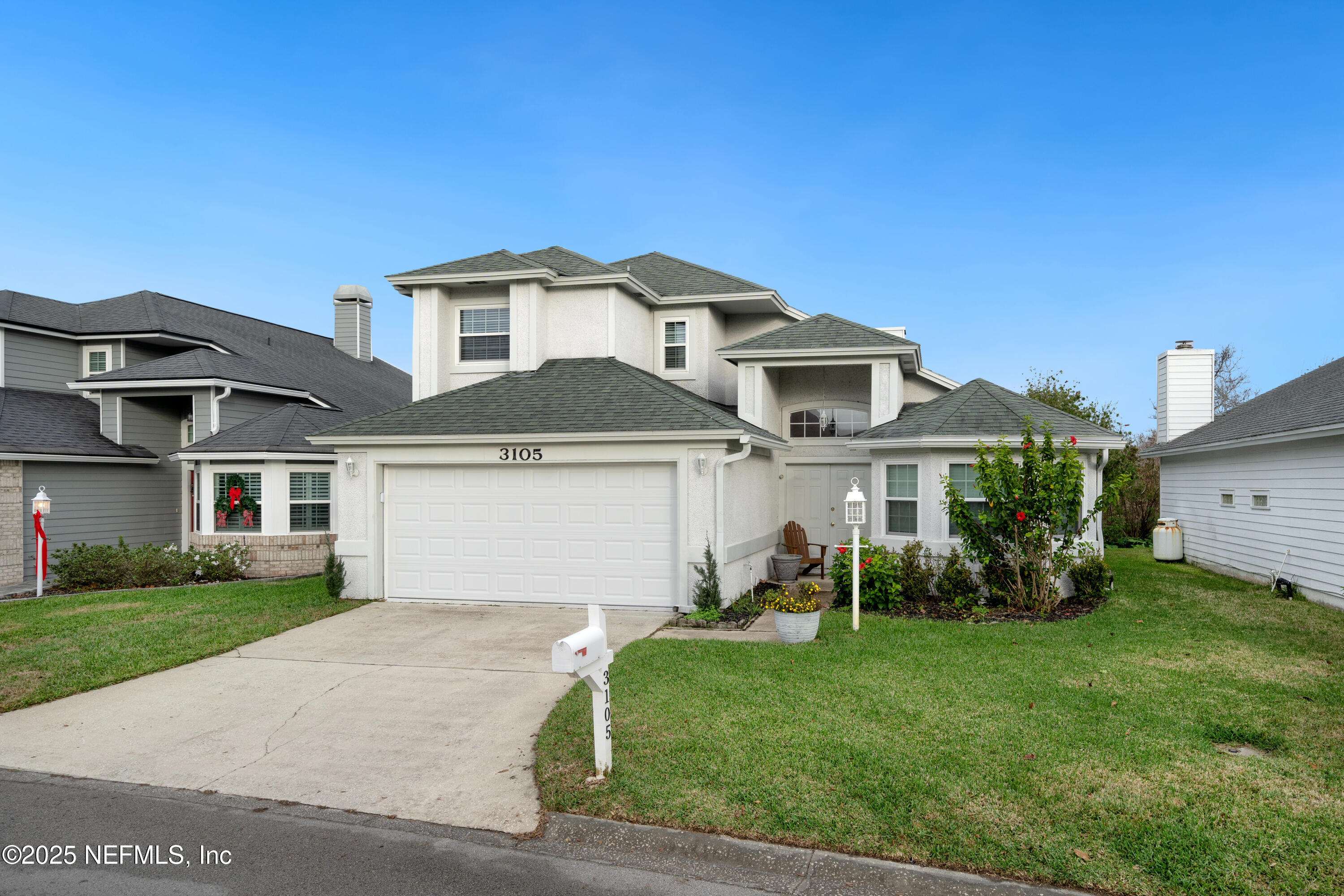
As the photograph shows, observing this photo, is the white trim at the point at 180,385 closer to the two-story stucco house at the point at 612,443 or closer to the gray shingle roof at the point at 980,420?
the two-story stucco house at the point at 612,443

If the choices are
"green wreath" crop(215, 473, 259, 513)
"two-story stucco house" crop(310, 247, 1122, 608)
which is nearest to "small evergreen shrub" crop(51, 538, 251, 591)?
"green wreath" crop(215, 473, 259, 513)

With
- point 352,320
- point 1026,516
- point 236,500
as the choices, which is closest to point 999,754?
point 1026,516

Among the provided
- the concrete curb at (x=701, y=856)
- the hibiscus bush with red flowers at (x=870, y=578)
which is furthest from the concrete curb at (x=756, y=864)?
the hibiscus bush with red flowers at (x=870, y=578)

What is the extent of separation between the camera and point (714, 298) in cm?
1683

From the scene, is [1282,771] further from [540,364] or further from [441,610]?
[540,364]

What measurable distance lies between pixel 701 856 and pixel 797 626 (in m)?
5.03

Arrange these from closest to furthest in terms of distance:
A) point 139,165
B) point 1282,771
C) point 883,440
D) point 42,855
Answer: point 42,855 → point 1282,771 → point 883,440 → point 139,165

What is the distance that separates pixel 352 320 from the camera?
27.7m

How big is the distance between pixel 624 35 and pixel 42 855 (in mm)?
16316

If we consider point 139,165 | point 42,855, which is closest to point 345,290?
point 139,165

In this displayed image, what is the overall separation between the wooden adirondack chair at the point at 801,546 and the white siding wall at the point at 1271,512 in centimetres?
812

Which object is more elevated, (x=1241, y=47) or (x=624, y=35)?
(x=624, y=35)

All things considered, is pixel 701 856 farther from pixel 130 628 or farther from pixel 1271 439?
pixel 1271 439

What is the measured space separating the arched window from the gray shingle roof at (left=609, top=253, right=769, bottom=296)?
302cm
